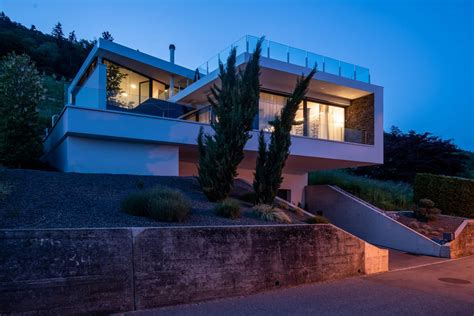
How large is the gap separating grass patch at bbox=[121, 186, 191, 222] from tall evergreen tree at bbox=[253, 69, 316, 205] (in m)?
3.08

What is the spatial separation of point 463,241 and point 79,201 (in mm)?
13985

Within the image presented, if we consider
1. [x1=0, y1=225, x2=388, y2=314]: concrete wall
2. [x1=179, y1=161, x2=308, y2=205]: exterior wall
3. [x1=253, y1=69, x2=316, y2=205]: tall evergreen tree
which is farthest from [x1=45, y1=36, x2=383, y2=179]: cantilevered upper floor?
[x1=0, y1=225, x2=388, y2=314]: concrete wall

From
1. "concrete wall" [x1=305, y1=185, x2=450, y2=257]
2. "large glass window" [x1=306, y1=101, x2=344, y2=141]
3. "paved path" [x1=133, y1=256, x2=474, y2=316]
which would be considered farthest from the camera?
"large glass window" [x1=306, y1=101, x2=344, y2=141]

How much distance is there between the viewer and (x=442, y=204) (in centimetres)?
1800

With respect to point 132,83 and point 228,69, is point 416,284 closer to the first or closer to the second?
point 228,69

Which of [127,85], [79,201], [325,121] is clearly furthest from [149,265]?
[127,85]

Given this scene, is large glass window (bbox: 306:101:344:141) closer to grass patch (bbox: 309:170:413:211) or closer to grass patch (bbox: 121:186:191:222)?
grass patch (bbox: 309:170:413:211)

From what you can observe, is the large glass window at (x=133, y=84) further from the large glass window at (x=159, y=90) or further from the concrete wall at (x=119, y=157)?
the concrete wall at (x=119, y=157)

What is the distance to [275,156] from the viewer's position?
1110 cm

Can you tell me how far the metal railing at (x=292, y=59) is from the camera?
1516 cm

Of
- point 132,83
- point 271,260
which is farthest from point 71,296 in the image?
point 132,83

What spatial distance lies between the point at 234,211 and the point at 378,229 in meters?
8.92

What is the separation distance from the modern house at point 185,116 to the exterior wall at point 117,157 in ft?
0.11

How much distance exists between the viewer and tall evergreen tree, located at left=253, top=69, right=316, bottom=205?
36.3 ft
